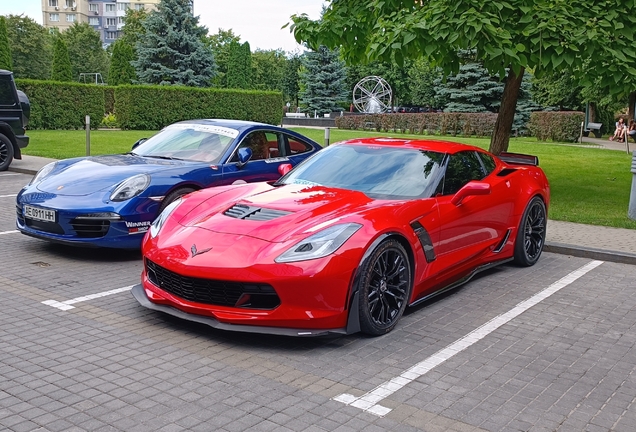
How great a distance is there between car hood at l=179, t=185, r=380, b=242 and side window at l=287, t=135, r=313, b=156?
11.3ft

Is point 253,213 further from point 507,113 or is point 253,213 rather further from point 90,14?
point 90,14

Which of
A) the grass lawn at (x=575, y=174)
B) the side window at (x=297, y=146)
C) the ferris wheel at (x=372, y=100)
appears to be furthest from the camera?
the ferris wheel at (x=372, y=100)

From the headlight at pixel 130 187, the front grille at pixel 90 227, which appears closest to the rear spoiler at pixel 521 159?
the headlight at pixel 130 187

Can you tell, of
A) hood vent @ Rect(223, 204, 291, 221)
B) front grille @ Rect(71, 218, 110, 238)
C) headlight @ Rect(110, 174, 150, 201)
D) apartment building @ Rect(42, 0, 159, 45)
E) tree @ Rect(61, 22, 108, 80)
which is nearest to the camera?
hood vent @ Rect(223, 204, 291, 221)

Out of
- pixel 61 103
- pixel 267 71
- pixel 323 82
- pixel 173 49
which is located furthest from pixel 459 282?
pixel 267 71

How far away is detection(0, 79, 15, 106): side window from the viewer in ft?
49.3

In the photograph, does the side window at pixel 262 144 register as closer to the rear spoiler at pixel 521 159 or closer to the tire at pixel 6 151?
the rear spoiler at pixel 521 159

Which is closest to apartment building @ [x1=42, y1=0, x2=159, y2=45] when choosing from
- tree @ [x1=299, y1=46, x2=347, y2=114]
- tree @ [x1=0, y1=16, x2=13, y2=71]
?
tree @ [x1=299, y1=46, x2=347, y2=114]

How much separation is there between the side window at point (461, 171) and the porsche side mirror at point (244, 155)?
2.72 meters

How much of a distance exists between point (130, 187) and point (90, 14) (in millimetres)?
149910

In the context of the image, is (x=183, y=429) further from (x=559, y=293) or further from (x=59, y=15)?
(x=59, y=15)

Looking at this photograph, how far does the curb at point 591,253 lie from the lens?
799 centimetres

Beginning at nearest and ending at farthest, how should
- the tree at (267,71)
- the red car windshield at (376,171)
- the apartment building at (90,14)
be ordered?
the red car windshield at (376,171) < the tree at (267,71) < the apartment building at (90,14)

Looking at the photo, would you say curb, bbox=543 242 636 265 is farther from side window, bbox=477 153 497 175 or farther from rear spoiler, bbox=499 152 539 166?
side window, bbox=477 153 497 175
